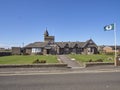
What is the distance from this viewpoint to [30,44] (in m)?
95.4

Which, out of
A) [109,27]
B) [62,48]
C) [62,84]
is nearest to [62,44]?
[62,48]

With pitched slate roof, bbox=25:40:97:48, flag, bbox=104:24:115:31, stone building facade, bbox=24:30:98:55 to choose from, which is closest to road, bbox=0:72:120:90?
flag, bbox=104:24:115:31

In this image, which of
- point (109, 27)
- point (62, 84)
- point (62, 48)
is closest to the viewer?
point (62, 84)

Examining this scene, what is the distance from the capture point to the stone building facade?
300 feet

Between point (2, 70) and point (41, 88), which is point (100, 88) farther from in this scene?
point (2, 70)

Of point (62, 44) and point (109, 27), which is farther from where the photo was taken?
point (62, 44)

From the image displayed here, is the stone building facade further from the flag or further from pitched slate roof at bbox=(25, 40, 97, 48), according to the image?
the flag

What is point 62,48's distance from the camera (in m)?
93.4

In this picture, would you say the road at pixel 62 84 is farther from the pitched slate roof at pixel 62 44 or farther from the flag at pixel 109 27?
the pitched slate roof at pixel 62 44

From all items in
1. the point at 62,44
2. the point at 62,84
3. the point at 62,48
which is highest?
the point at 62,44

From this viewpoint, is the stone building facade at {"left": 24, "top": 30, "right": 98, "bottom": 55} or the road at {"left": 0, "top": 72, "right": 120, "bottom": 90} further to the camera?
the stone building facade at {"left": 24, "top": 30, "right": 98, "bottom": 55}

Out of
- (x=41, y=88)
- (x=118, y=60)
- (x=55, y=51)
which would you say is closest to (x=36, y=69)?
(x=118, y=60)

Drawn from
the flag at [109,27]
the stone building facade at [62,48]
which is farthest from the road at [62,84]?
the stone building facade at [62,48]

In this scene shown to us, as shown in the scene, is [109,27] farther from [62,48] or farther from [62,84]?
[62,48]
